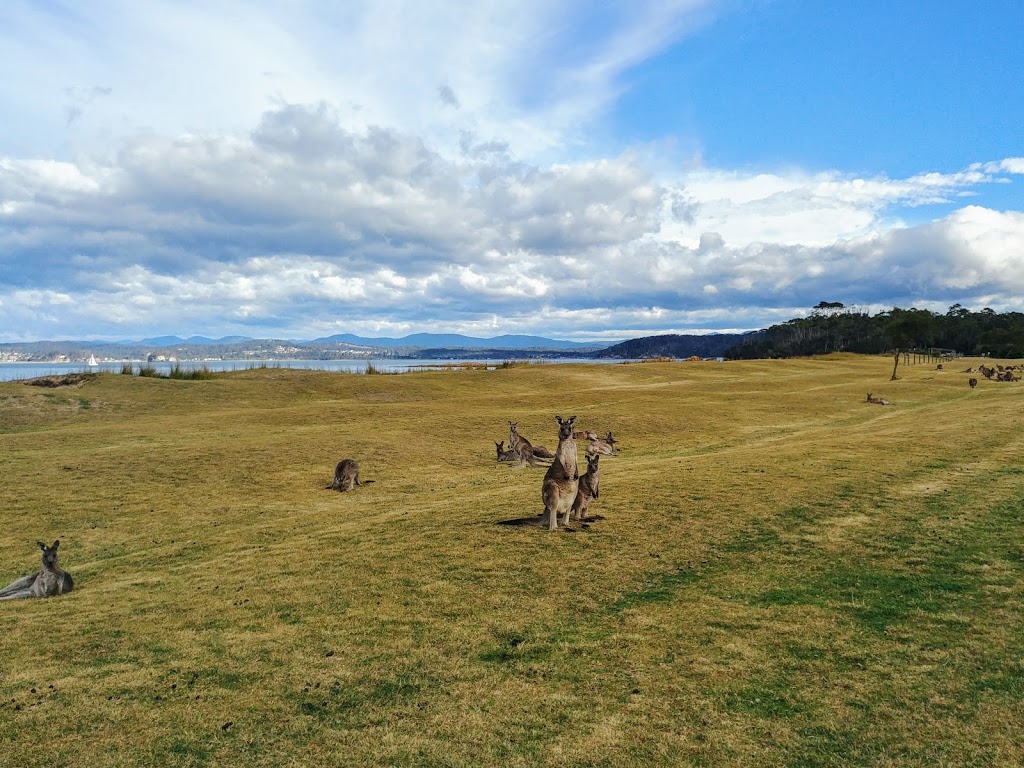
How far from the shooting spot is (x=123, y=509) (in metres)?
15.4

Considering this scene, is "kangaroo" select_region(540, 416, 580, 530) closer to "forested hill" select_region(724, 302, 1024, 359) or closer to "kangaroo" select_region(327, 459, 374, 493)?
"kangaroo" select_region(327, 459, 374, 493)

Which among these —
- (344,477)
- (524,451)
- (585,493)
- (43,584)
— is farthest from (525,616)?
(524,451)

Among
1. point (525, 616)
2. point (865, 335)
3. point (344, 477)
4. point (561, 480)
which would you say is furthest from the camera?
point (865, 335)

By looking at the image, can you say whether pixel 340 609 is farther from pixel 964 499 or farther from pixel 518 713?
pixel 964 499

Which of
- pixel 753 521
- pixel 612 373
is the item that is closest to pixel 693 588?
pixel 753 521

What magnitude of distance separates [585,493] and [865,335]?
15156 cm

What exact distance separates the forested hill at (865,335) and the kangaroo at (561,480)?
420ft

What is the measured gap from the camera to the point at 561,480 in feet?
36.4

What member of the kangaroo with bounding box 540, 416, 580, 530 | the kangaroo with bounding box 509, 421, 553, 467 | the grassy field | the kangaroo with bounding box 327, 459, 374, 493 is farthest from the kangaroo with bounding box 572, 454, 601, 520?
the kangaroo with bounding box 509, 421, 553, 467

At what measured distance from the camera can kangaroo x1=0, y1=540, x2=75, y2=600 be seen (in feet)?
31.7

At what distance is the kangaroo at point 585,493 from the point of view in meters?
11.8

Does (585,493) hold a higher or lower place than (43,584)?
higher

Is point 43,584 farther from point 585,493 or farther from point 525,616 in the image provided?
point 585,493

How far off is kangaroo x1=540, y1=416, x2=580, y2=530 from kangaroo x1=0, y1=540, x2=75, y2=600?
793cm
